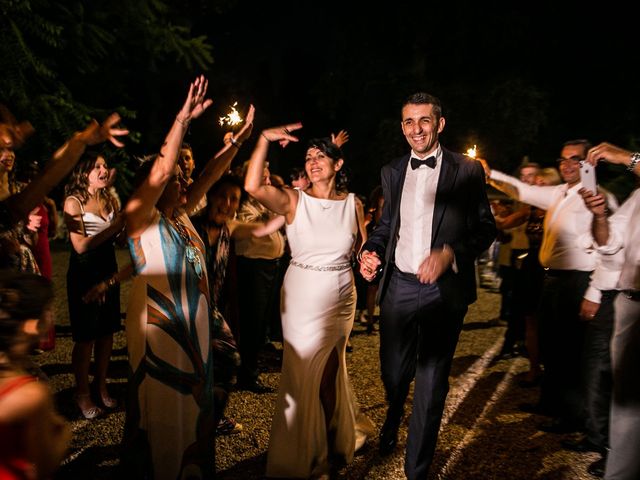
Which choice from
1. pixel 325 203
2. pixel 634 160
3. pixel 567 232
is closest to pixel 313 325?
pixel 325 203

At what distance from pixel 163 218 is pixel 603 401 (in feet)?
11.3

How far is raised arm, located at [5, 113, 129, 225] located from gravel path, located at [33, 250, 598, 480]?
156 centimetres

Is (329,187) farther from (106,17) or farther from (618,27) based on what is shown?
(618,27)

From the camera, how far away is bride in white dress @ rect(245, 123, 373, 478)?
333 cm

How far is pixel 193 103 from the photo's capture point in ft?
8.90

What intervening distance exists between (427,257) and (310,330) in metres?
0.92

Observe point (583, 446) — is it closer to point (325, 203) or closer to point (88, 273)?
point (325, 203)

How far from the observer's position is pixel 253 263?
530 cm

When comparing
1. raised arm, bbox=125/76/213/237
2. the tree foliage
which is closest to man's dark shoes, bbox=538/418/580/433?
raised arm, bbox=125/76/213/237

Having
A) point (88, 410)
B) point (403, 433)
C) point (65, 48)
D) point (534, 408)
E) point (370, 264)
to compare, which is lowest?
point (88, 410)

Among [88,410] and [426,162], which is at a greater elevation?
[426,162]

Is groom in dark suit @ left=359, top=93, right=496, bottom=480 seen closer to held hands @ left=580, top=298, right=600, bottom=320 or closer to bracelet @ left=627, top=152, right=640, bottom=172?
bracelet @ left=627, top=152, right=640, bottom=172

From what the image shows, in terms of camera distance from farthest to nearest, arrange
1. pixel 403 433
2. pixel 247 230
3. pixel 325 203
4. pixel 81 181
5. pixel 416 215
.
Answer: pixel 247 230, pixel 81 181, pixel 403 433, pixel 325 203, pixel 416 215

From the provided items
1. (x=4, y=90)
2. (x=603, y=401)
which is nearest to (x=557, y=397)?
(x=603, y=401)
